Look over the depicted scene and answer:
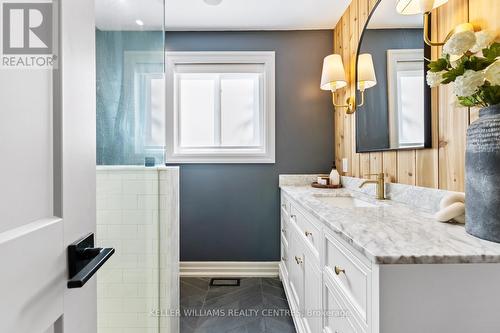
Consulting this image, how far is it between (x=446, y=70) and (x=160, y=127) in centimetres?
147

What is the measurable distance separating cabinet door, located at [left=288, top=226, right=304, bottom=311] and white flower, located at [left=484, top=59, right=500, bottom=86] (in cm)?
116

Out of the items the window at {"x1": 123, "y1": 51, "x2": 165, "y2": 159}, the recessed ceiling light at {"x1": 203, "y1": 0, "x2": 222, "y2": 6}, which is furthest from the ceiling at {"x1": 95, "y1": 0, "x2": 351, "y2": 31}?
the window at {"x1": 123, "y1": 51, "x2": 165, "y2": 159}

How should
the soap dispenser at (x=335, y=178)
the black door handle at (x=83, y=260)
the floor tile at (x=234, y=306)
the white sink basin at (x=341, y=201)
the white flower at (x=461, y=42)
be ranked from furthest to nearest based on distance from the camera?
the soap dispenser at (x=335, y=178)
the floor tile at (x=234, y=306)
the white sink basin at (x=341, y=201)
the white flower at (x=461, y=42)
the black door handle at (x=83, y=260)

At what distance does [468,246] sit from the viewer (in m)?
0.71

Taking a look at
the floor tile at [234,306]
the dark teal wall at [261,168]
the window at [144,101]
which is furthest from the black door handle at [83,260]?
the dark teal wall at [261,168]

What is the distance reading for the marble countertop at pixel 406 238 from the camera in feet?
2.15

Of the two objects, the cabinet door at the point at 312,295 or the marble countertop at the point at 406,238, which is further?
the cabinet door at the point at 312,295

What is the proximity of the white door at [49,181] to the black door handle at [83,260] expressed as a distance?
0.6 inches

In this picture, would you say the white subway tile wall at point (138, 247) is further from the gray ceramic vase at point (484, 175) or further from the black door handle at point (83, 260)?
the gray ceramic vase at point (484, 175)

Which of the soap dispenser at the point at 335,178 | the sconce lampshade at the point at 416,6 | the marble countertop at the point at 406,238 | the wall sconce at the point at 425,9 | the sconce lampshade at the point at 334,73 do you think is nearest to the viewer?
the marble countertop at the point at 406,238

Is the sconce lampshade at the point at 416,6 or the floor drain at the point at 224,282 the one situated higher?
the sconce lampshade at the point at 416,6

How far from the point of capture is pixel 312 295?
1.32 meters

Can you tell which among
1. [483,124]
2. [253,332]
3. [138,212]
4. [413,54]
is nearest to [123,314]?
[138,212]

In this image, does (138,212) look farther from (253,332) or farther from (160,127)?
(253,332)
